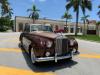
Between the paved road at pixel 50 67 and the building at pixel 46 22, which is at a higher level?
the building at pixel 46 22

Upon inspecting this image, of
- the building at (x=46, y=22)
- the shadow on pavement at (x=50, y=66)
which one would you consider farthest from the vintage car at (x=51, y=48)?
the building at (x=46, y=22)

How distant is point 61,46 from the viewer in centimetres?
913

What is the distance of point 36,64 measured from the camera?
31.3 feet

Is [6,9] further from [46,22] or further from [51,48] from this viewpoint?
[51,48]

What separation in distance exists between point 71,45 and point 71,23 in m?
87.9

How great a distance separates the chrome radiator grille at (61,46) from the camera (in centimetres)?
901

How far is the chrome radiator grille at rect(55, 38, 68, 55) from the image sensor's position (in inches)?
355

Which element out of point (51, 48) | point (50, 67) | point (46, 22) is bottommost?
point (50, 67)

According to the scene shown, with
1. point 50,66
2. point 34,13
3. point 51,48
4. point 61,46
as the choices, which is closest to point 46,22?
point 34,13

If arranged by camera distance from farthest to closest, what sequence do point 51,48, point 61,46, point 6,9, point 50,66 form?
point 6,9, point 50,66, point 61,46, point 51,48

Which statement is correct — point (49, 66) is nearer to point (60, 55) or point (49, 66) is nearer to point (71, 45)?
point (60, 55)

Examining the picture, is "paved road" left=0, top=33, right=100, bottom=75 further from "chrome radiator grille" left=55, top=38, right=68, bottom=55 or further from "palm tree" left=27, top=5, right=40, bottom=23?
"palm tree" left=27, top=5, right=40, bottom=23

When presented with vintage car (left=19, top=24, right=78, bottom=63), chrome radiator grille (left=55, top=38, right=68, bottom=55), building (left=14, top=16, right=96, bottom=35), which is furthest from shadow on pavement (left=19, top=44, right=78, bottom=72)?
building (left=14, top=16, right=96, bottom=35)

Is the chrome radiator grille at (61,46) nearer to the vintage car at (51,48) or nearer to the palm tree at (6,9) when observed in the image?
the vintage car at (51,48)
